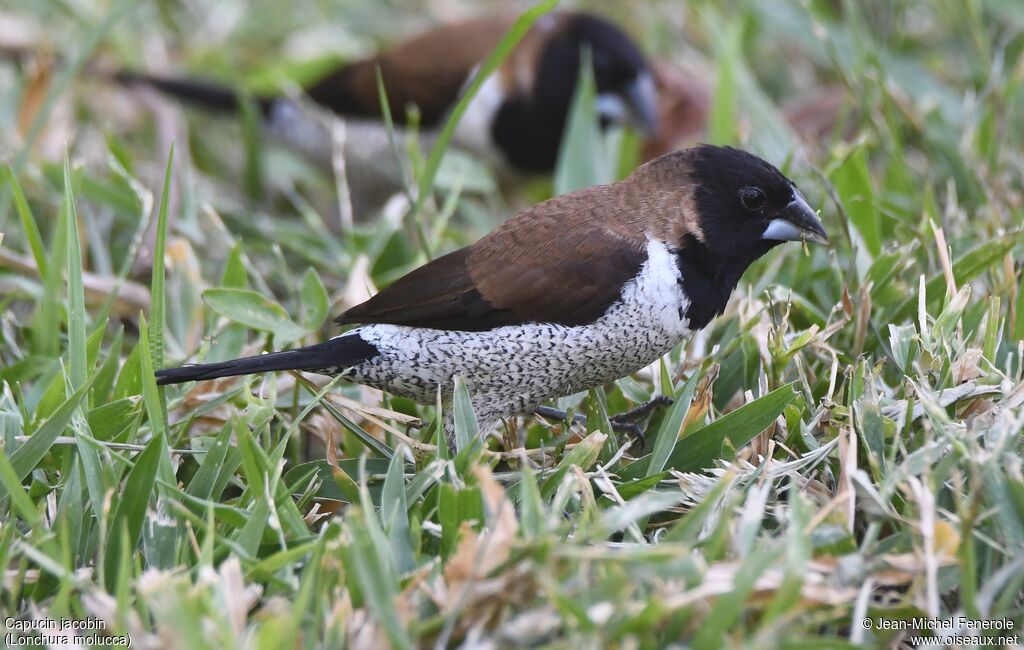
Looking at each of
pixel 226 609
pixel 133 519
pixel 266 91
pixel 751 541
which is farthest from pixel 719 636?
pixel 266 91

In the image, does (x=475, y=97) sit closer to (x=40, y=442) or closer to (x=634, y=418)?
(x=634, y=418)

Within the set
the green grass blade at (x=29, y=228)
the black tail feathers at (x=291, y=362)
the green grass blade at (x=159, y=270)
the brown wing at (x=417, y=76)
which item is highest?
the brown wing at (x=417, y=76)

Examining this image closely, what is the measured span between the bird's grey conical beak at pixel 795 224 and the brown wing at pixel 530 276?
300mm

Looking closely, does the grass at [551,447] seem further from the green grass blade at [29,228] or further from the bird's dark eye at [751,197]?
the bird's dark eye at [751,197]

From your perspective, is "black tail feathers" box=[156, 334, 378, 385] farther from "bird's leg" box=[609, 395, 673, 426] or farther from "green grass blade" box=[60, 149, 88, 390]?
"bird's leg" box=[609, 395, 673, 426]

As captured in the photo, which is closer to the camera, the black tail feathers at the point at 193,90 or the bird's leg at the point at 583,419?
the bird's leg at the point at 583,419

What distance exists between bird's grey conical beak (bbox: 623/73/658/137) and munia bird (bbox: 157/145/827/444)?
208 centimetres

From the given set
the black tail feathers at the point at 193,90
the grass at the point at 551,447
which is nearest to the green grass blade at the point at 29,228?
the grass at the point at 551,447

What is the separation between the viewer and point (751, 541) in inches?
69.2

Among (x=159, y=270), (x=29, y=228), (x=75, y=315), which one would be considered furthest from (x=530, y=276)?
(x=29, y=228)

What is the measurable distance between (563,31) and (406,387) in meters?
2.63

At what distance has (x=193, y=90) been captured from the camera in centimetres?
443

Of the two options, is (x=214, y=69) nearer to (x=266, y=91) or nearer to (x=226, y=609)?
(x=266, y=91)

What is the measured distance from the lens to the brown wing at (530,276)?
2.26m
